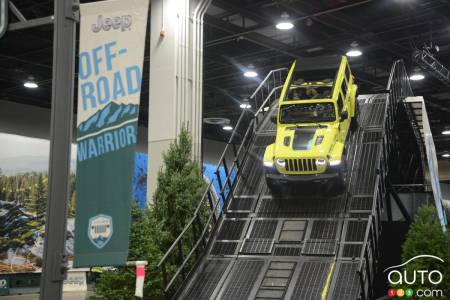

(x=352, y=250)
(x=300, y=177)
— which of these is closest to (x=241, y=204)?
(x=300, y=177)

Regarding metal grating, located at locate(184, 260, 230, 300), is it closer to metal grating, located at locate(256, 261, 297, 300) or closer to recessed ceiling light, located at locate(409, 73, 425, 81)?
metal grating, located at locate(256, 261, 297, 300)

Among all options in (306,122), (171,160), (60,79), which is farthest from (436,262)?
(60,79)

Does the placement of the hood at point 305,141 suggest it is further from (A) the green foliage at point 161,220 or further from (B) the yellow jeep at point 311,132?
(A) the green foliage at point 161,220

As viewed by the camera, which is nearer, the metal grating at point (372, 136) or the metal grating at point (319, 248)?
the metal grating at point (319, 248)

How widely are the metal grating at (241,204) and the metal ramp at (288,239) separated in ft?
0.07

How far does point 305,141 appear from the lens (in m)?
13.1

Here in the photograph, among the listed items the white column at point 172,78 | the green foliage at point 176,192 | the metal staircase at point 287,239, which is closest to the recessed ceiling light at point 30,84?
the white column at point 172,78

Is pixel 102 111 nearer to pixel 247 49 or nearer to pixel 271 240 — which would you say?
A: pixel 271 240

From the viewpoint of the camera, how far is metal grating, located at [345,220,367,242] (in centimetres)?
1200

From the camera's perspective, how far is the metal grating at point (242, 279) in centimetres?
1114

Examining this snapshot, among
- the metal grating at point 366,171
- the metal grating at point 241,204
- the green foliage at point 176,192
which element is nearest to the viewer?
the metal grating at point 366,171

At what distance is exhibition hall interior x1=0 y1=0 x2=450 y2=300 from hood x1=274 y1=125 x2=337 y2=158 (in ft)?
0.15

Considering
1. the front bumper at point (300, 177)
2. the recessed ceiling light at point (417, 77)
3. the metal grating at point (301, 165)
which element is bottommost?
the front bumper at point (300, 177)

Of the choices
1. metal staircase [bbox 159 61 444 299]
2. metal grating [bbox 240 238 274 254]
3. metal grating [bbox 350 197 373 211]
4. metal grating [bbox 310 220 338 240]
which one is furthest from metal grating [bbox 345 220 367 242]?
metal grating [bbox 240 238 274 254]
